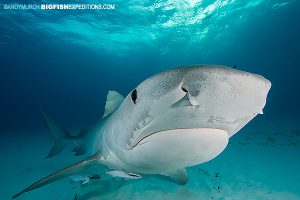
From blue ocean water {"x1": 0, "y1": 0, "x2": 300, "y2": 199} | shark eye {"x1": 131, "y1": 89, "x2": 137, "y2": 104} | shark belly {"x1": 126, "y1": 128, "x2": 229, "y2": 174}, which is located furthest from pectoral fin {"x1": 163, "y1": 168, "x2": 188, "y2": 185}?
shark eye {"x1": 131, "y1": 89, "x2": 137, "y2": 104}

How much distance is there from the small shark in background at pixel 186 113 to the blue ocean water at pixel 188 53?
11.5 ft

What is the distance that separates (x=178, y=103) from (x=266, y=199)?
5200 mm

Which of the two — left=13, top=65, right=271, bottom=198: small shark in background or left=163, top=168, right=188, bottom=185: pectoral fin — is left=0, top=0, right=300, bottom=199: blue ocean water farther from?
left=13, top=65, right=271, bottom=198: small shark in background

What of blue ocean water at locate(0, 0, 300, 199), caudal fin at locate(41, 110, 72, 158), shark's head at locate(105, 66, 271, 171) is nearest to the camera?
shark's head at locate(105, 66, 271, 171)

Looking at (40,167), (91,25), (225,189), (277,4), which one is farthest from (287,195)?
(277,4)

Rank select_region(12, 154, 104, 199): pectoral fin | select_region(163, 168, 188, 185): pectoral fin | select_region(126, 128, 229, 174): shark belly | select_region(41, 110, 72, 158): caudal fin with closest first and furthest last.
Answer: select_region(126, 128, 229, 174): shark belly → select_region(12, 154, 104, 199): pectoral fin → select_region(163, 168, 188, 185): pectoral fin → select_region(41, 110, 72, 158): caudal fin

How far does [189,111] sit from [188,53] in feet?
164

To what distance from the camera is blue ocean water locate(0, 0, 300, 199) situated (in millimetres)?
6551

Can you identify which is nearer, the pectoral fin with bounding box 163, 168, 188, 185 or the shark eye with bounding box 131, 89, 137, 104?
the shark eye with bounding box 131, 89, 137, 104

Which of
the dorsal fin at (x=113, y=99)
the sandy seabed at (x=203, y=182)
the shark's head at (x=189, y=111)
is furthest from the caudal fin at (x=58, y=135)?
the shark's head at (x=189, y=111)

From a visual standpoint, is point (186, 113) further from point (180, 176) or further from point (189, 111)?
point (180, 176)

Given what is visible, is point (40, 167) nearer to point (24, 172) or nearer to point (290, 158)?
point (24, 172)

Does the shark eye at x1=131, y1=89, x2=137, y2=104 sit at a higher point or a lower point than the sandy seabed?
higher

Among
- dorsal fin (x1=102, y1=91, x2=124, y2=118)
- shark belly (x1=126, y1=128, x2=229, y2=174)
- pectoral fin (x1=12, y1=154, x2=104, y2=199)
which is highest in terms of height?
dorsal fin (x1=102, y1=91, x2=124, y2=118)
